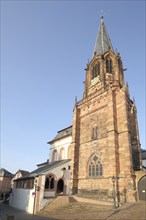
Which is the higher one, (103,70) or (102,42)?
(102,42)

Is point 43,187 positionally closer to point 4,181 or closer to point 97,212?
point 97,212

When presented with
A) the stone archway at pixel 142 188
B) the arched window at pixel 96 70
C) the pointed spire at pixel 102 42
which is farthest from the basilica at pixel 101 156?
the pointed spire at pixel 102 42

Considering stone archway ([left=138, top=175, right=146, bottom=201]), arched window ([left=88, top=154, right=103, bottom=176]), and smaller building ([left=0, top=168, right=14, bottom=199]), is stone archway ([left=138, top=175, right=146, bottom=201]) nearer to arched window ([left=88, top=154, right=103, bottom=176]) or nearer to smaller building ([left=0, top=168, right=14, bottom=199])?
arched window ([left=88, top=154, right=103, bottom=176])

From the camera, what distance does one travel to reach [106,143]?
66.9ft

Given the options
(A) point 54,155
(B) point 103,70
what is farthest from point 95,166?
(B) point 103,70

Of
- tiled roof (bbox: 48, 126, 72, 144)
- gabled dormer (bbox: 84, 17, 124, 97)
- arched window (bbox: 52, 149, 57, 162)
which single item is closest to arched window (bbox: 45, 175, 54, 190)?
tiled roof (bbox: 48, 126, 72, 144)

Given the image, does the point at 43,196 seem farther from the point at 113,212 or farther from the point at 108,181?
the point at 113,212

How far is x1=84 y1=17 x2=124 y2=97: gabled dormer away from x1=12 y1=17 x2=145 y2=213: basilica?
0.68 feet

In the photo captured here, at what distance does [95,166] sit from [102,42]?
93.6 ft

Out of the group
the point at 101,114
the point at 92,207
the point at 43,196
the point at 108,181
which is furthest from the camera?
the point at 101,114

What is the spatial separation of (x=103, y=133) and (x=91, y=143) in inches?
96.6

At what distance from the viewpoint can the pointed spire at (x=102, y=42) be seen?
113 ft

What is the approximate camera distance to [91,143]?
2261 cm

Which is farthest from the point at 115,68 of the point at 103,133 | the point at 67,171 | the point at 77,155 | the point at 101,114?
the point at 67,171
